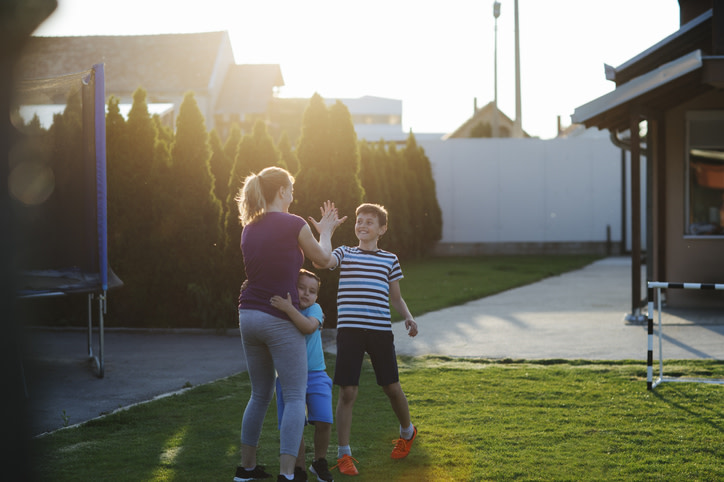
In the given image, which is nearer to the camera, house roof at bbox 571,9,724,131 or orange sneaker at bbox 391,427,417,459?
orange sneaker at bbox 391,427,417,459

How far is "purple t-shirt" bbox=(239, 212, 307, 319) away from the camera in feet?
13.3

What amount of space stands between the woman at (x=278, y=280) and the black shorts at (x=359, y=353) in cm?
54

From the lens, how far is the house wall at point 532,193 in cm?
2567

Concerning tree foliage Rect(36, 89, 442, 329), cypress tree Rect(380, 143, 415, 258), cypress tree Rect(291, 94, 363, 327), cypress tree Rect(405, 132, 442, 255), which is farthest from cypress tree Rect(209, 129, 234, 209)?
cypress tree Rect(405, 132, 442, 255)

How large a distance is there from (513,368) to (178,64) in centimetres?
3458

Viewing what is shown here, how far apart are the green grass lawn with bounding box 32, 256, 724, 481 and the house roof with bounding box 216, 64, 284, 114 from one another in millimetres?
33483

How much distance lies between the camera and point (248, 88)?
41.9 m

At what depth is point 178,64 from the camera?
39.4 metres

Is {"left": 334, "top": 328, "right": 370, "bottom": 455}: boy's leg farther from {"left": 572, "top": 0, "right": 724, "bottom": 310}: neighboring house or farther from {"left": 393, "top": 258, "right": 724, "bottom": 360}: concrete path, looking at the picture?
{"left": 572, "top": 0, "right": 724, "bottom": 310}: neighboring house

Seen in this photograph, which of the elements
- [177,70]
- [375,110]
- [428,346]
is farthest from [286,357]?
[375,110]

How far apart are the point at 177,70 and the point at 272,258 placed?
3683 centimetres

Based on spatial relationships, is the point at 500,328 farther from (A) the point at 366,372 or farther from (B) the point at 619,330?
(A) the point at 366,372

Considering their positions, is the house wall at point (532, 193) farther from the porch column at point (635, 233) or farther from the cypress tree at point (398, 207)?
the porch column at point (635, 233)

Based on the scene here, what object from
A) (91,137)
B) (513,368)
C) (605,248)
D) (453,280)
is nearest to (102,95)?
(91,137)
